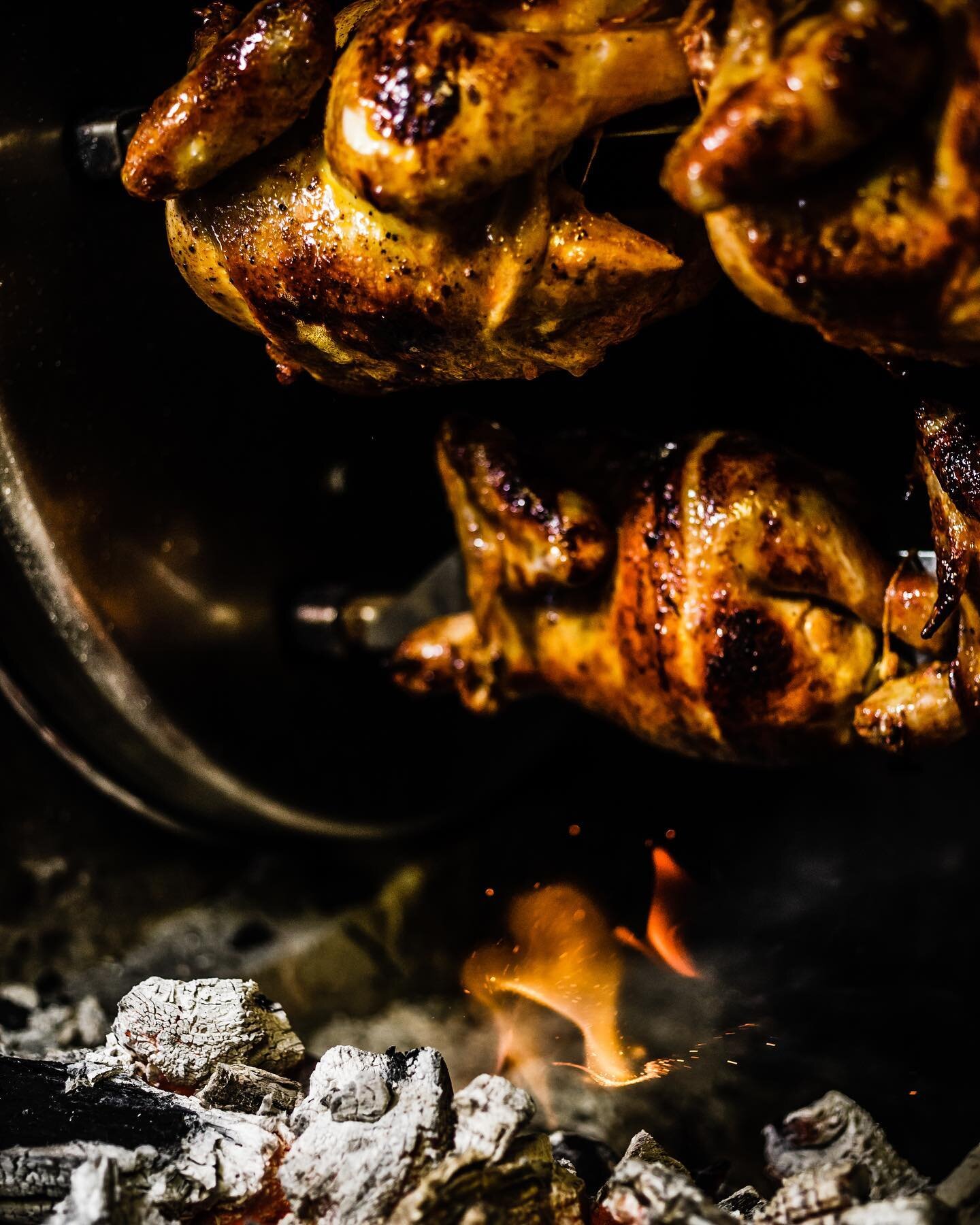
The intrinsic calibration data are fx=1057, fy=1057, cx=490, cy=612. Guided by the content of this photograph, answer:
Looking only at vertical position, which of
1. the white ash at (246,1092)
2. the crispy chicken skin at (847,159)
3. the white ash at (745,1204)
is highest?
the crispy chicken skin at (847,159)

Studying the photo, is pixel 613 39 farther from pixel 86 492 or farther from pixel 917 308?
pixel 86 492

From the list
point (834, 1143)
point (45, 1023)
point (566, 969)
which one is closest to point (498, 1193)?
point (834, 1143)

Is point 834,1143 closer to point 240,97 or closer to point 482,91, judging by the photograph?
point 482,91

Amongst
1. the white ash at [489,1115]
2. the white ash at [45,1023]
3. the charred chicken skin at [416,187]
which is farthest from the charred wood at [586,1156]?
the charred chicken skin at [416,187]

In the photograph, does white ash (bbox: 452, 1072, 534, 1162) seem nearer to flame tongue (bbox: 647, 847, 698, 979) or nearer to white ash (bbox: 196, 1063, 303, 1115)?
white ash (bbox: 196, 1063, 303, 1115)

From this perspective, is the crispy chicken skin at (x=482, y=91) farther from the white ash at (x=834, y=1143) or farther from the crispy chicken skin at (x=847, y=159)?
the white ash at (x=834, y=1143)

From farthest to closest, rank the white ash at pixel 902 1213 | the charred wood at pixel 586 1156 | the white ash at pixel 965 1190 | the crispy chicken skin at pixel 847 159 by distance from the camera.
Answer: the charred wood at pixel 586 1156 → the white ash at pixel 965 1190 → the white ash at pixel 902 1213 → the crispy chicken skin at pixel 847 159
